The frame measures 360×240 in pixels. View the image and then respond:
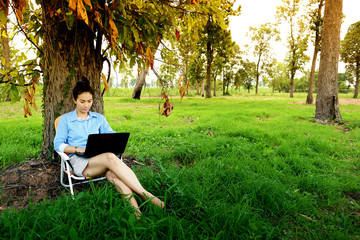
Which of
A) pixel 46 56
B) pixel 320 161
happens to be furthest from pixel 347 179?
pixel 46 56

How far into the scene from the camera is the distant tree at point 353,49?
2534 centimetres

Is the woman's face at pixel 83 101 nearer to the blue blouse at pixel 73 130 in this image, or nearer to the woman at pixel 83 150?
the woman at pixel 83 150

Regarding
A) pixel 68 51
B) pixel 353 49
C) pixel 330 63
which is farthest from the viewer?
pixel 353 49

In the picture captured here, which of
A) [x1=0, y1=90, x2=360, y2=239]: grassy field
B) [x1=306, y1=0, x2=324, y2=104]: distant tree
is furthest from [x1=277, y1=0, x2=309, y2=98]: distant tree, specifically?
[x1=0, y1=90, x2=360, y2=239]: grassy field

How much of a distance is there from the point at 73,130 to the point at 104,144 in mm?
563

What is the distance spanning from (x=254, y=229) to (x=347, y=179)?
2381 millimetres

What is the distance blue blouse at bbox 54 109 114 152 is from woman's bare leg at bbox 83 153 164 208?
0.43 meters

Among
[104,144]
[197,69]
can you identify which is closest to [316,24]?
[197,69]

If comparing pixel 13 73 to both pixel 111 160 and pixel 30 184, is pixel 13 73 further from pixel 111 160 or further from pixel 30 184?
pixel 111 160

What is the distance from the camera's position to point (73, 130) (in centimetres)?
279

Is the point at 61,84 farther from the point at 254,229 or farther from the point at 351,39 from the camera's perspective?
the point at 351,39

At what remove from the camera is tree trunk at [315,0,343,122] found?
758cm

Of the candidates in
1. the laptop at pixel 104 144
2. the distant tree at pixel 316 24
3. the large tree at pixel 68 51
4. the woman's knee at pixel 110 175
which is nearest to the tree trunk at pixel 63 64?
the large tree at pixel 68 51

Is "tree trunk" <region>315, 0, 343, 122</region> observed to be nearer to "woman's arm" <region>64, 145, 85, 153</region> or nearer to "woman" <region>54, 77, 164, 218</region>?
"woman" <region>54, 77, 164, 218</region>
